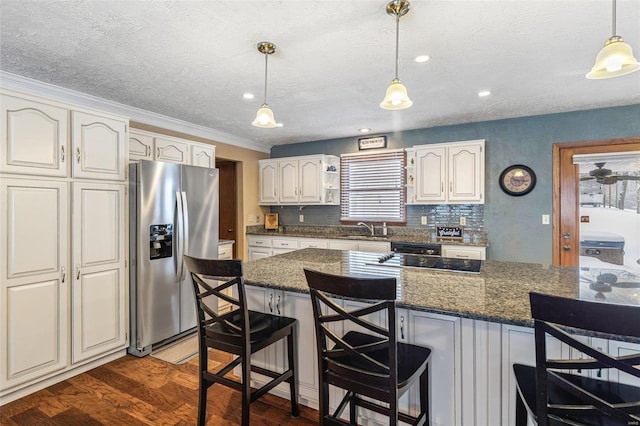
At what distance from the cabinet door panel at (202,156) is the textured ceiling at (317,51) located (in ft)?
1.62

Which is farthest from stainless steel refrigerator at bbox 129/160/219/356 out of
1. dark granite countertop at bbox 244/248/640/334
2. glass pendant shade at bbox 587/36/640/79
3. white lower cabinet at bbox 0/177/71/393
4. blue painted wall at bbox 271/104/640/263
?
blue painted wall at bbox 271/104/640/263

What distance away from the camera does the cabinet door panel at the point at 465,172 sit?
395 centimetres

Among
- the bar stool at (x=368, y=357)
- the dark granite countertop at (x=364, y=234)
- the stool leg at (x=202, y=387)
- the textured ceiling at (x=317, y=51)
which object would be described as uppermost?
the textured ceiling at (x=317, y=51)

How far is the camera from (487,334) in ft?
A: 5.02

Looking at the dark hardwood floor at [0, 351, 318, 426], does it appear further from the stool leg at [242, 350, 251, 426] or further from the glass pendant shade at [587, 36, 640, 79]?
the glass pendant shade at [587, 36, 640, 79]

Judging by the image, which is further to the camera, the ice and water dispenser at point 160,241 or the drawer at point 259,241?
the drawer at point 259,241

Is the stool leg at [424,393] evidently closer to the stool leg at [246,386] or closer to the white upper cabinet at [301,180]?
the stool leg at [246,386]

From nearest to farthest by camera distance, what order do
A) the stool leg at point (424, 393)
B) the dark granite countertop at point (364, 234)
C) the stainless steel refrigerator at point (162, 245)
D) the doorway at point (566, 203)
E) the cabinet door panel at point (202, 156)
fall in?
the stool leg at point (424, 393) → the stainless steel refrigerator at point (162, 245) → the doorway at point (566, 203) → the cabinet door panel at point (202, 156) → the dark granite countertop at point (364, 234)

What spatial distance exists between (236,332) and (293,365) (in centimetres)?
48

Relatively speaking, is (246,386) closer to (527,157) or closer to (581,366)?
(581,366)

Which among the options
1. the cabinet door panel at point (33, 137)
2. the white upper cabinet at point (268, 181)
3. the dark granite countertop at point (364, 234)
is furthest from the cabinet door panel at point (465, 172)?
the cabinet door panel at point (33, 137)

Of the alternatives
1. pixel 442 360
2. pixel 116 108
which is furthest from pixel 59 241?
pixel 442 360

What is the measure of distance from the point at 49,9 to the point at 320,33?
1.55m

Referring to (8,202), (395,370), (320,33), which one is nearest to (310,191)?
(320,33)
